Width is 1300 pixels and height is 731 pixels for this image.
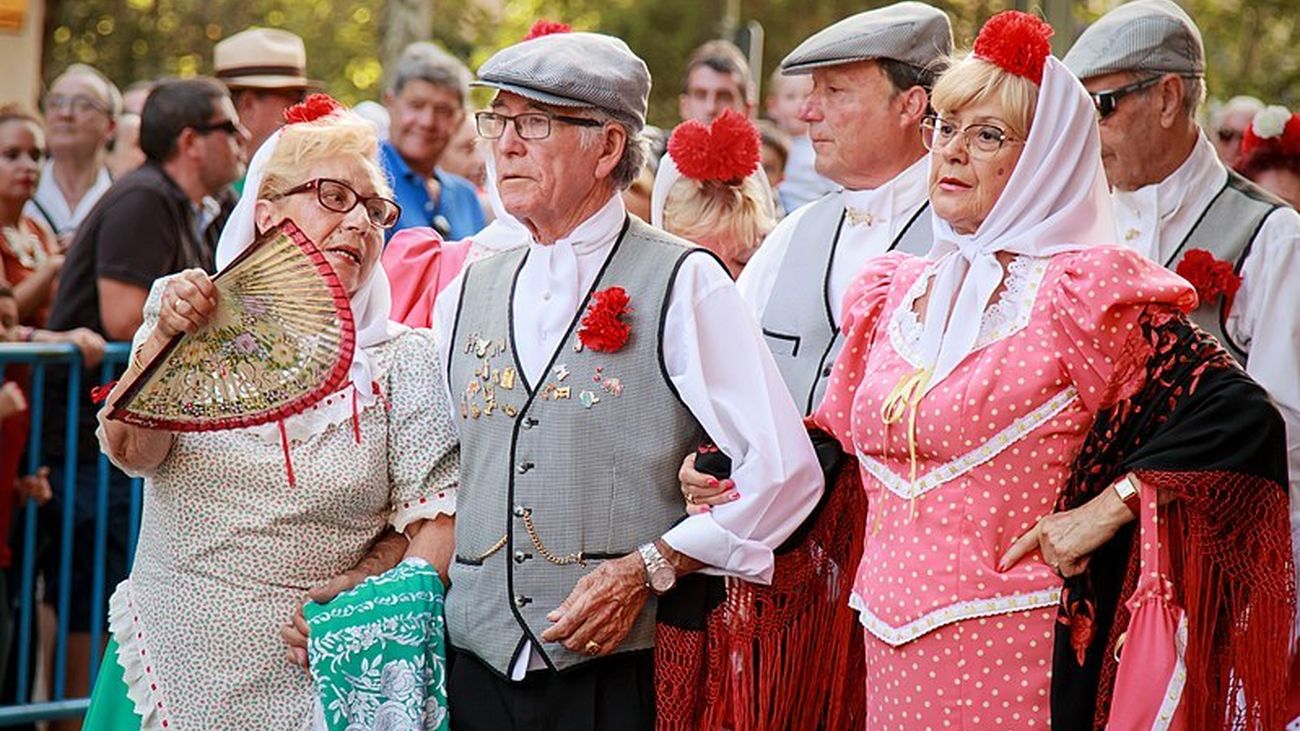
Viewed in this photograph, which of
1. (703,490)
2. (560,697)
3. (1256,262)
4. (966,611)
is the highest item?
(1256,262)

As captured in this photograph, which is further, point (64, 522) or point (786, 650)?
point (64, 522)

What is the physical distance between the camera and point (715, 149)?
4.95 m

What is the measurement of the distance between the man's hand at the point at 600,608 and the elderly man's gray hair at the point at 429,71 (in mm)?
4203

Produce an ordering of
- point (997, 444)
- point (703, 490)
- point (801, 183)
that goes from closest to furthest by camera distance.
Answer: point (997, 444) → point (703, 490) → point (801, 183)

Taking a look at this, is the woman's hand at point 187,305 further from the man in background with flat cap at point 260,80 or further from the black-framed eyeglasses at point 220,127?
the man in background with flat cap at point 260,80

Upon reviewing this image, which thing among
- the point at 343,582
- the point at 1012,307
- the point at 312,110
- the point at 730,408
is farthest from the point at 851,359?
the point at 312,110

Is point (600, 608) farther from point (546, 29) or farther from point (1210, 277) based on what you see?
point (1210, 277)

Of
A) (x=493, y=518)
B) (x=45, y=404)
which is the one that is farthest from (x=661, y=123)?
(x=493, y=518)

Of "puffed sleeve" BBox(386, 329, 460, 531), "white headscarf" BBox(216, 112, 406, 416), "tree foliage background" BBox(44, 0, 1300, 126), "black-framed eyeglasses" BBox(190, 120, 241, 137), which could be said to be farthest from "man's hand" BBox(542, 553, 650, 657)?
"tree foliage background" BBox(44, 0, 1300, 126)

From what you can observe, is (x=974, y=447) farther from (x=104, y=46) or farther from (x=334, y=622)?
(x=104, y=46)

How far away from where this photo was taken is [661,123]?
29.8 metres

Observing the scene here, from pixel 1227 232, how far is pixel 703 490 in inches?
72.7

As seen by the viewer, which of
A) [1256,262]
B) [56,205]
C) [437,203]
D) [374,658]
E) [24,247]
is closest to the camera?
[374,658]

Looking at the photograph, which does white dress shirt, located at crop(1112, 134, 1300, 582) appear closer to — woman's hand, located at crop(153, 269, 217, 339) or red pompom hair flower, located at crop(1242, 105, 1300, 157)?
red pompom hair flower, located at crop(1242, 105, 1300, 157)
